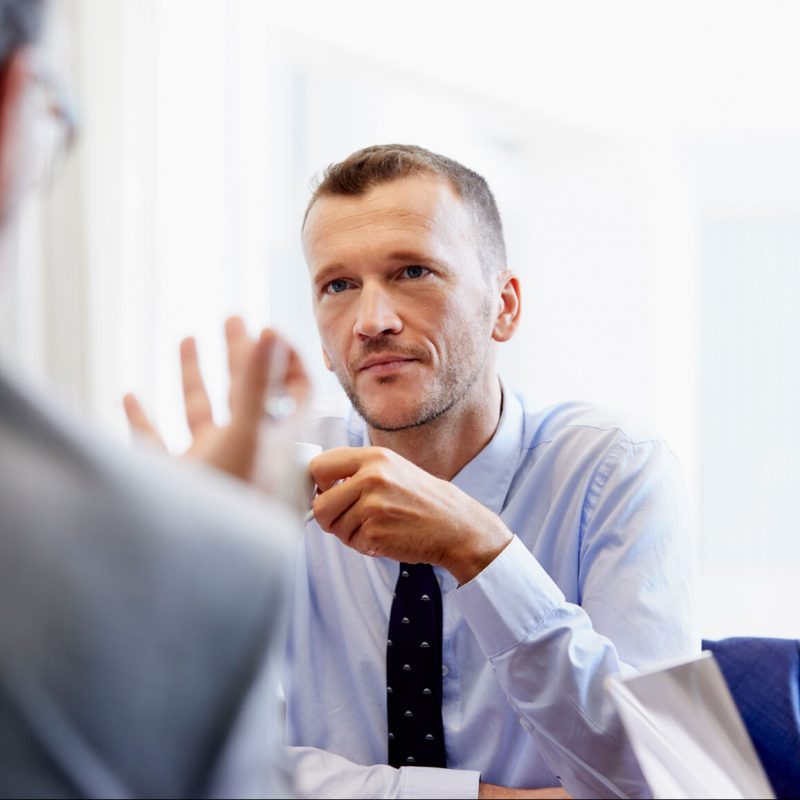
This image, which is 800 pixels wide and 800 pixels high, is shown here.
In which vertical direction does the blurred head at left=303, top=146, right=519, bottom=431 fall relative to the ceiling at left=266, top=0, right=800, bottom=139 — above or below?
below

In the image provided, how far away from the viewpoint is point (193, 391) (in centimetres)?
59

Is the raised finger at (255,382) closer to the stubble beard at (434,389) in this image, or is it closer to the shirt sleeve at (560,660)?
→ the shirt sleeve at (560,660)

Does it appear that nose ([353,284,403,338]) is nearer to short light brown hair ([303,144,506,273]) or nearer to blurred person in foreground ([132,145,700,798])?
blurred person in foreground ([132,145,700,798])

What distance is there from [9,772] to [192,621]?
4.2 inches

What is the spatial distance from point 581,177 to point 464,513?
9.80 ft

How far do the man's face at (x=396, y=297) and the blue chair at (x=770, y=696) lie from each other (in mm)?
518

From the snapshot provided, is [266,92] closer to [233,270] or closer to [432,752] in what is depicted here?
[233,270]

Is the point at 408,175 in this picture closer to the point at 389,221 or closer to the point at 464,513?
the point at 389,221

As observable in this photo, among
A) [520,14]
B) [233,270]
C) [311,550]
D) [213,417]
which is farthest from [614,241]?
[213,417]

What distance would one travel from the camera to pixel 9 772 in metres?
0.49

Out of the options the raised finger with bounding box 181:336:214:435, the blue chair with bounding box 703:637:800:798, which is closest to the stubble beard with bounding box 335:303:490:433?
the blue chair with bounding box 703:637:800:798

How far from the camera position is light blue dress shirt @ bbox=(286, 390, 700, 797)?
0.96m

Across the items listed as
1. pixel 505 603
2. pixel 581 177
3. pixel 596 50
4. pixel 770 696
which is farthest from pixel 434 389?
pixel 581 177

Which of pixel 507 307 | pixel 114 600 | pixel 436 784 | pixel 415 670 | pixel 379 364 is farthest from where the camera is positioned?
pixel 507 307
